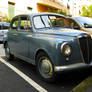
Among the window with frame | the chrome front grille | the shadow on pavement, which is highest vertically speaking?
the window with frame

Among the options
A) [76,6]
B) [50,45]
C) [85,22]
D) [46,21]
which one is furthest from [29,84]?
[76,6]

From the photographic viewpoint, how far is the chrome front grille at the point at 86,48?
13.9ft

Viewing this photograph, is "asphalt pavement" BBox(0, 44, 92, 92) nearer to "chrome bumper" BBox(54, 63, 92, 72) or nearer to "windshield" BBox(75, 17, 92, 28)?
"chrome bumper" BBox(54, 63, 92, 72)

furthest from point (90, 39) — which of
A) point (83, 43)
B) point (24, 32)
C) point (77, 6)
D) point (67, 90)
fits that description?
point (77, 6)

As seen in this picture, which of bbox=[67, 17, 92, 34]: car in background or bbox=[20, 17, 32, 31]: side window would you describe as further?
bbox=[67, 17, 92, 34]: car in background

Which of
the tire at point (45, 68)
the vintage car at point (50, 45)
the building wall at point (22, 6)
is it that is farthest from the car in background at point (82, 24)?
the building wall at point (22, 6)

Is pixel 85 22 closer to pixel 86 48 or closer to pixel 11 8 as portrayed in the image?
pixel 86 48

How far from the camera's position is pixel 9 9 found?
76.5ft

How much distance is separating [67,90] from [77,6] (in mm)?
46201

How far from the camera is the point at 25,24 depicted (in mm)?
5629

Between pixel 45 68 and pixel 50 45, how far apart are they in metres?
0.65

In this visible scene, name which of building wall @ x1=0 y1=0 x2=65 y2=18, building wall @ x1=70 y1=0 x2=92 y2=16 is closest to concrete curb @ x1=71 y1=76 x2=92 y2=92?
building wall @ x1=0 y1=0 x2=65 y2=18

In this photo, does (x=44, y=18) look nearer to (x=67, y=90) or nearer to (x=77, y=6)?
(x=67, y=90)

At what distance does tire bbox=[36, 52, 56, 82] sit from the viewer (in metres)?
→ 4.37
